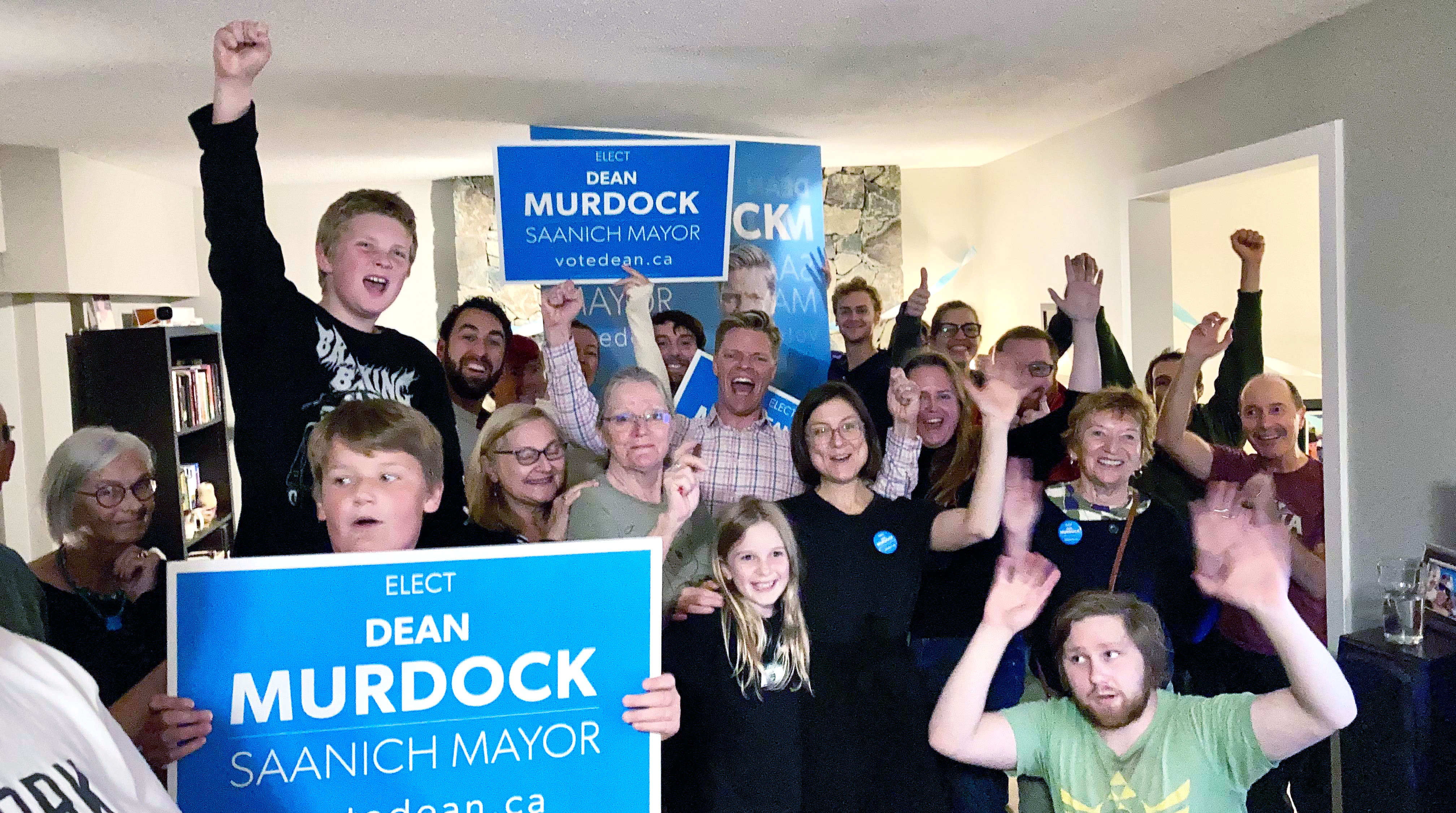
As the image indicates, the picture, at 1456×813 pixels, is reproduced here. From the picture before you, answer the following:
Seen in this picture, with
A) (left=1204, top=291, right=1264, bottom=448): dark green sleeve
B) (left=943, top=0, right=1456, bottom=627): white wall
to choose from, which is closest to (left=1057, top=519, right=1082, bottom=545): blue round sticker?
(left=943, top=0, right=1456, bottom=627): white wall

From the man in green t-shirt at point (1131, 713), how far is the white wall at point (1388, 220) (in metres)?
0.97

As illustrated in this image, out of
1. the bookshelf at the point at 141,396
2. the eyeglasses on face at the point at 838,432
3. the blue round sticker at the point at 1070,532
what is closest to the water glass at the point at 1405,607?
the blue round sticker at the point at 1070,532

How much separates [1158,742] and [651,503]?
1.14 metres

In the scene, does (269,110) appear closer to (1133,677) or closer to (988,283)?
(1133,677)

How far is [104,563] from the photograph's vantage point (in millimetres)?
2264

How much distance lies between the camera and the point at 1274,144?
10.6 feet

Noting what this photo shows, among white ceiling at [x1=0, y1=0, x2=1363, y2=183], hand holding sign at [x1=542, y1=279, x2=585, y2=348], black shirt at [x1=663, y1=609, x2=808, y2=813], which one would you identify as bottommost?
black shirt at [x1=663, y1=609, x2=808, y2=813]

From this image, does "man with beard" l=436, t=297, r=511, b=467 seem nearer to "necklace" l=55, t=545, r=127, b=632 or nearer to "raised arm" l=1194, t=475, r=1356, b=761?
"necklace" l=55, t=545, r=127, b=632

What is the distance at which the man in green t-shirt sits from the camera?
77.0 inches

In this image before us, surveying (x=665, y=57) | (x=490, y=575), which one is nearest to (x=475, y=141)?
(x=665, y=57)

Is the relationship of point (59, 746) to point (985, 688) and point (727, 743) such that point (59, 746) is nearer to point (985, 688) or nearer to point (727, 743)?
point (727, 743)

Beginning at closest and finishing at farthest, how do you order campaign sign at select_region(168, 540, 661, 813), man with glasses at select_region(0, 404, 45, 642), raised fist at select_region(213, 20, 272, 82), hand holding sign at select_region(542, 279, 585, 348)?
campaign sign at select_region(168, 540, 661, 813)
raised fist at select_region(213, 20, 272, 82)
man with glasses at select_region(0, 404, 45, 642)
hand holding sign at select_region(542, 279, 585, 348)

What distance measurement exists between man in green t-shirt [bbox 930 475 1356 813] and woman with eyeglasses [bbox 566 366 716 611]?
24.2 inches

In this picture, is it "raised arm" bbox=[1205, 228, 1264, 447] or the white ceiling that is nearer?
the white ceiling
